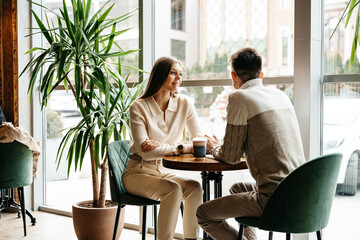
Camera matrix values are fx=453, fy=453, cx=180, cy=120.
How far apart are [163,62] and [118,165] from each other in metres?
0.76

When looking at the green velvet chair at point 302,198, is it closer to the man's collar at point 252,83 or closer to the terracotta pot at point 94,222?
the man's collar at point 252,83

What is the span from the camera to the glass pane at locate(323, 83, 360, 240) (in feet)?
10.1

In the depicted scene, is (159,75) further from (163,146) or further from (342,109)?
(342,109)

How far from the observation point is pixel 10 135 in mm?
3998

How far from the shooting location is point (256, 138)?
7.06 feet

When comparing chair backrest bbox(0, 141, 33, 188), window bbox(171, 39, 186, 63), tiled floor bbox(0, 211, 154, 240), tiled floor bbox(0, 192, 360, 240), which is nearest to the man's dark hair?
tiled floor bbox(0, 192, 360, 240)

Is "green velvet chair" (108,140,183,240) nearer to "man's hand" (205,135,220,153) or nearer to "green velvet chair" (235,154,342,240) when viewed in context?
"man's hand" (205,135,220,153)

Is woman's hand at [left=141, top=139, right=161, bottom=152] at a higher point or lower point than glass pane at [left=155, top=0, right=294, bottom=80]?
lower

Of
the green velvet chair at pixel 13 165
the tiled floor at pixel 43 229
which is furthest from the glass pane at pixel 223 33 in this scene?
the tiled floor at pixel 43 229

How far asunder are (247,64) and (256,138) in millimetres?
399

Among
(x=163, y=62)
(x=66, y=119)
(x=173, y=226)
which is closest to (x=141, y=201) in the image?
(x=173, y=226)

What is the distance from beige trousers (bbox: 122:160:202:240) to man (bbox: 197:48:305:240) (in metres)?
0.39

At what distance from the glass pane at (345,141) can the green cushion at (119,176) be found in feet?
4.23

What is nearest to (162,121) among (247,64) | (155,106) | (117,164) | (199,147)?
(155,106)
